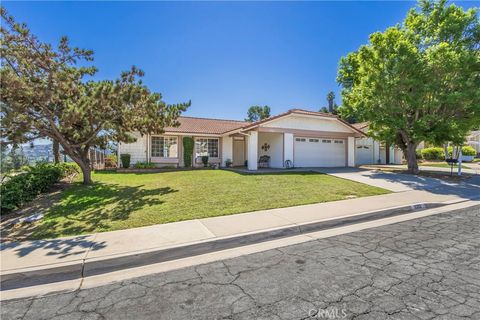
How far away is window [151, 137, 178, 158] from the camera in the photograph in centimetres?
1919

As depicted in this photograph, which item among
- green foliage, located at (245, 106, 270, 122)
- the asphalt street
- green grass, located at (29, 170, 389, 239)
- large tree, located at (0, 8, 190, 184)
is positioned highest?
green foliage, located at (245, 106, 270, 122)

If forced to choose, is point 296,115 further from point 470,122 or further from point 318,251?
point 318,251

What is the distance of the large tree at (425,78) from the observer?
1271 centimetres

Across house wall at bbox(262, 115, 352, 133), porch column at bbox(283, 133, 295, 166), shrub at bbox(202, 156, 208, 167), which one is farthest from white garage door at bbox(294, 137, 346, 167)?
shrub at bbox(202, 156, 208, 167)

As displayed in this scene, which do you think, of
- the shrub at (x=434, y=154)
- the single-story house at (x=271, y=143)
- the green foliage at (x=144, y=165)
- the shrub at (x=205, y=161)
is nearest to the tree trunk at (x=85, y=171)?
the green foliage at (x=144, y=165)

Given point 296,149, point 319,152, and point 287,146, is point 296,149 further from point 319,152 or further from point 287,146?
point 319,152

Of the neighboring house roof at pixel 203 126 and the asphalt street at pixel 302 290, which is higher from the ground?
the neighboring house roof at pixel 203 126

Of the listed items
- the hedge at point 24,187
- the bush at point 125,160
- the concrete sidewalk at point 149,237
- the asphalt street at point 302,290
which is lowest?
the asphalt street at point 302,290

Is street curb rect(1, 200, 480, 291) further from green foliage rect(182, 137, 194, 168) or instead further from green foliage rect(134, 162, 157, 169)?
green foliage rect(182, 137, 194, 168)

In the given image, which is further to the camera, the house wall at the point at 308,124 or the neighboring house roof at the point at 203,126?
the neighboring house roof at the point at 203,126

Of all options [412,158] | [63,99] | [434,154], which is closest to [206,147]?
[63,99]

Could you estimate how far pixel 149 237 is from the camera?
15.7 feet

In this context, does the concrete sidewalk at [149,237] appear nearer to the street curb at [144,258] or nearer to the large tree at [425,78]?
the street curb at [144,258]
